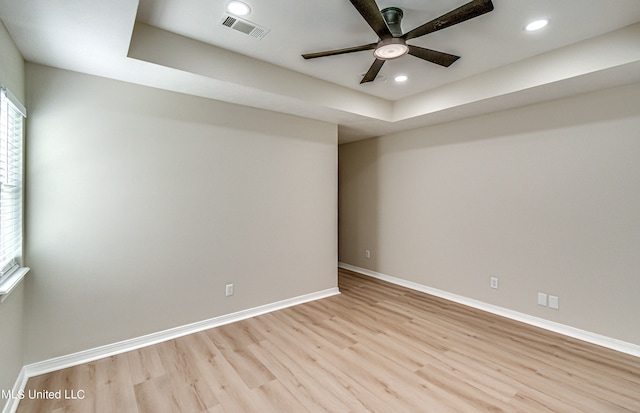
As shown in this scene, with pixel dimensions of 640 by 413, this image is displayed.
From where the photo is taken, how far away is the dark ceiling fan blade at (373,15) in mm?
1756

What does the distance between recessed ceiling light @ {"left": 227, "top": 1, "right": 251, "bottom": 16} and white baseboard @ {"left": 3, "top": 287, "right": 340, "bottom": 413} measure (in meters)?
2.92

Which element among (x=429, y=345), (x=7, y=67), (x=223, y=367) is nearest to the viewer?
(x=7, y=67)

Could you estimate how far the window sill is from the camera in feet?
5.75

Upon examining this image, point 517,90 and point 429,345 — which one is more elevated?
point 517,90

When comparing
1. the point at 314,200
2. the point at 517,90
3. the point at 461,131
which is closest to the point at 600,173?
the point at 517,90

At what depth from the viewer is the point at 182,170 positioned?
3.08 metres

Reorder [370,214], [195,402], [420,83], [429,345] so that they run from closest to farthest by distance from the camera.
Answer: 1. [195,402]
2. [429,345]
3. [420,83]
4. [370,214]

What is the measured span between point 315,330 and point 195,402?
1.39 m

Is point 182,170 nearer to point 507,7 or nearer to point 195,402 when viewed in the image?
point 195,402

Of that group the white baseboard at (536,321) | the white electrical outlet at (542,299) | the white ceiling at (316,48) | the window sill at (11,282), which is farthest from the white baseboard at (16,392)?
the white electrical outlet at (542,299)

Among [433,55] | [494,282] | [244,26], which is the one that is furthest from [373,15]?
[494,282]

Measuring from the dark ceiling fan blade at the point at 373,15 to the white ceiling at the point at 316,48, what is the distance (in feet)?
0.73

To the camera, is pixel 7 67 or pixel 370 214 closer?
pixel 7 67

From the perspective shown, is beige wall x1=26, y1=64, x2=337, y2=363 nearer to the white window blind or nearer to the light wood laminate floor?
the white window blind
